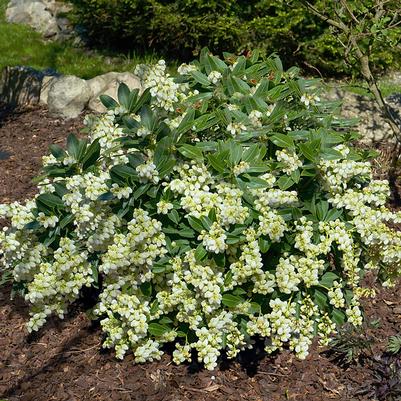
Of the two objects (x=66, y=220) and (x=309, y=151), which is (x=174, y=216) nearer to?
(x=66, y=220)

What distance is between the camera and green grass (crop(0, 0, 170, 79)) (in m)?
8.28

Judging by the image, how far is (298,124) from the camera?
141 inches

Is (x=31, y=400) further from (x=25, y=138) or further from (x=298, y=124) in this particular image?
(x=25, y=138)

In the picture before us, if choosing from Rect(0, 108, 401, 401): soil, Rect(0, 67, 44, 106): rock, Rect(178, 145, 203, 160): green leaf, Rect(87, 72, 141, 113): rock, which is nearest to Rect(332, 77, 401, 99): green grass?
Rect(87, 72, 141, 113): rock

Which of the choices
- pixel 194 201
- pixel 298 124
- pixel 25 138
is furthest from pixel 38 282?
pixel 25 138

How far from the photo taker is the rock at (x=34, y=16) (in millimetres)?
9859

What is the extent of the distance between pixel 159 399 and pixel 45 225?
1.04m

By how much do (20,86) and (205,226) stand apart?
4.60 m

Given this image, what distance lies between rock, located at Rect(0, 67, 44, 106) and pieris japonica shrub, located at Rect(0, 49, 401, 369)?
369 centimetres

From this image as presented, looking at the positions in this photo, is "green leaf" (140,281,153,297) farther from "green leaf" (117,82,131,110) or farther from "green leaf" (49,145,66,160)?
"green leaf" (117,82,131,110)

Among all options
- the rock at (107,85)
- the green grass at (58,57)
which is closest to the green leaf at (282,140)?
the rock at (107,85)

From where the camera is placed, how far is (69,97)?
6.64 m

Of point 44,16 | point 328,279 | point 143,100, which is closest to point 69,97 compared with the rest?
point 143,100

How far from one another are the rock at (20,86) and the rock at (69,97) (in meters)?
0.38
